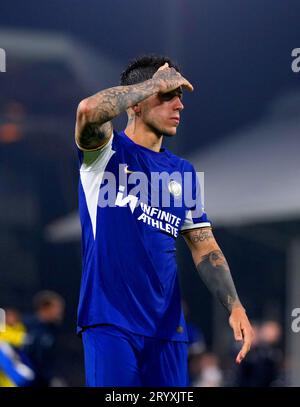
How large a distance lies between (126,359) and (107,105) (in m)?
1.30

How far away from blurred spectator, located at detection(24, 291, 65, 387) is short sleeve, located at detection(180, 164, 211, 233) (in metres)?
6.27

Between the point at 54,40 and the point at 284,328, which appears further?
the point at 54,40

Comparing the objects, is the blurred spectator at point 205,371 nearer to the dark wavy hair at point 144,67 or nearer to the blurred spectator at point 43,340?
the blurred spectator at point 43,340

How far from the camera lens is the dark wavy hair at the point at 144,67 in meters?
5.55

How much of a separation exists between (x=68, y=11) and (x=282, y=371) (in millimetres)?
7764

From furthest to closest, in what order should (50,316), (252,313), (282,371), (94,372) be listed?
(252,313)
(282,371)
(50,316)
(94,372)

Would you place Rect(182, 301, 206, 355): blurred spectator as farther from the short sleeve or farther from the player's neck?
the player's neck

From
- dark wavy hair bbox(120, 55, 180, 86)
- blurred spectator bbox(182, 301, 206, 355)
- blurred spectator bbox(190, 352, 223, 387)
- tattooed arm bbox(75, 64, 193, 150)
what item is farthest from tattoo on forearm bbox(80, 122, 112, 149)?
blurred spectator bbox(190, 352, 223, 387)

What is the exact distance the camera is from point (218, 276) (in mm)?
5469

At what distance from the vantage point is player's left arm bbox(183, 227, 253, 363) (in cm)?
518

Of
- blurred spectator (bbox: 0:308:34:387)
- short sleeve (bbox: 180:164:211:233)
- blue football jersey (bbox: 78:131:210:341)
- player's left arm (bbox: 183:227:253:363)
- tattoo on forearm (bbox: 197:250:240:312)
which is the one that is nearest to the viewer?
blue football jersey (bbox: 78:131:210:341)
